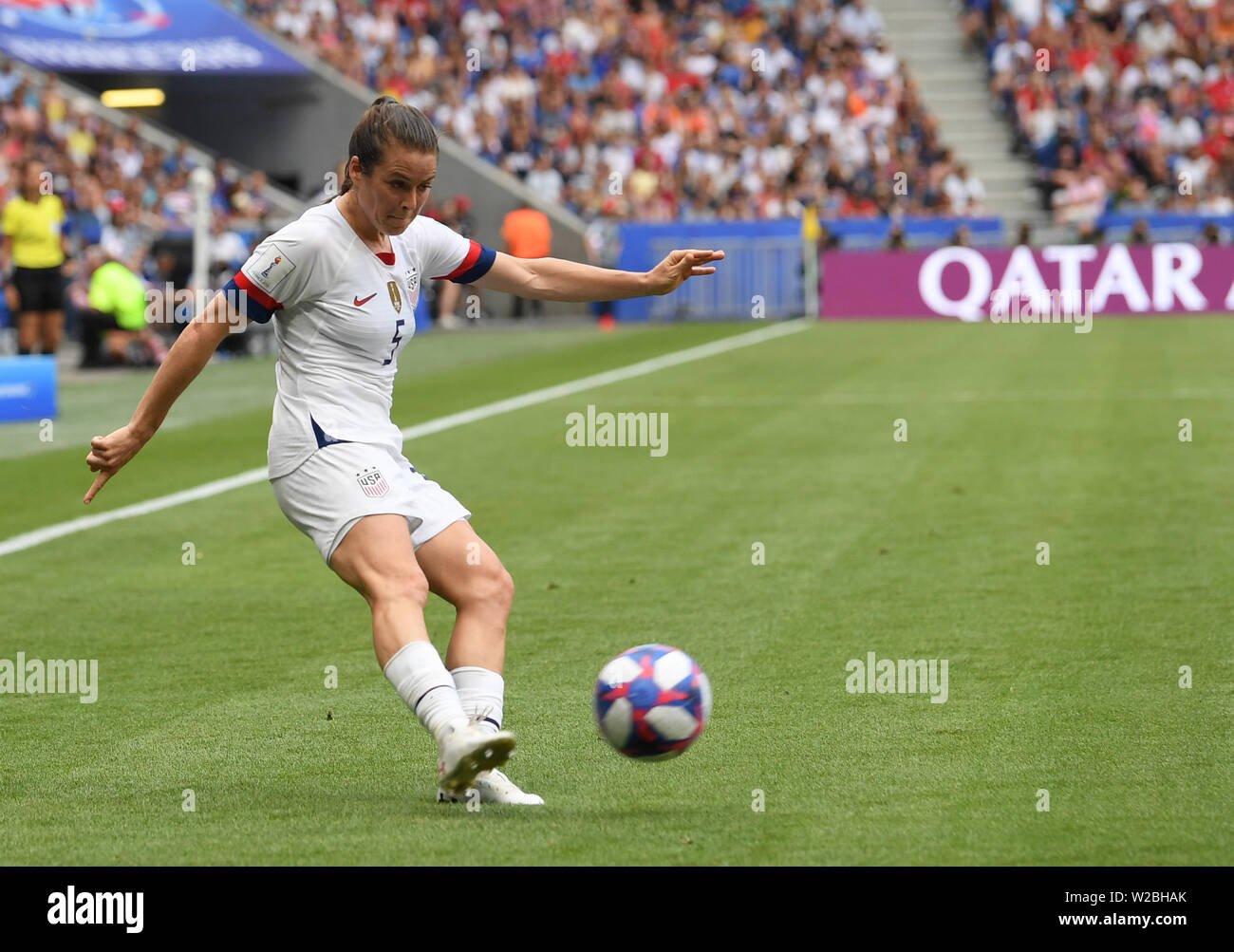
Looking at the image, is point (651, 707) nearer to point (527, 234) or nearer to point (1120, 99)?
point (527, 234)

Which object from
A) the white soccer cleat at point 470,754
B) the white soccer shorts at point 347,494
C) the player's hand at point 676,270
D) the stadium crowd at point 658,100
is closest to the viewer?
the white soccer cleat at point 470,754

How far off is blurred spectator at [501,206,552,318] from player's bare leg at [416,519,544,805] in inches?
1220

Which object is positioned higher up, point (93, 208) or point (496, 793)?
point (93, 208)

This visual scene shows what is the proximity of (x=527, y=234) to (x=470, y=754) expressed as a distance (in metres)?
32.3

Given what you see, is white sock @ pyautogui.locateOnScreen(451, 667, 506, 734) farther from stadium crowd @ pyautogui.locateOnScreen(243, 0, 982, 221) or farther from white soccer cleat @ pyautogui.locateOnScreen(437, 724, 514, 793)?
stadium crowd @ pyautogui.locateOnScreen(243, 0, 982, 221)

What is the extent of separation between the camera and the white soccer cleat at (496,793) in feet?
18.4

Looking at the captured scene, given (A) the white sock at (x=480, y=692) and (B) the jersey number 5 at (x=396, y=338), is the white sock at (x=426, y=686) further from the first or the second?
(B) the jersey number 5 at (x=396, y=338)

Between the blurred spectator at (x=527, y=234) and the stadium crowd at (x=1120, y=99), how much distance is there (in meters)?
9.88

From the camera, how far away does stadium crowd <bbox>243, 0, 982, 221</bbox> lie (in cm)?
3881

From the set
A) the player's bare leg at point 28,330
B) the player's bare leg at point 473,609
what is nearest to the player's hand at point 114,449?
the player's bare leg at point 473,609

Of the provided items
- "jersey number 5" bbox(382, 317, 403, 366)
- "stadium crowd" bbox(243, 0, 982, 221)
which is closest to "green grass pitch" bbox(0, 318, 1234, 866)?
"jersey number 5" bbox(382, 317, 403, 366)

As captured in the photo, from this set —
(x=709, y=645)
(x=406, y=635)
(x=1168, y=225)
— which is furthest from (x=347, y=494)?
(x=1168, y=225)

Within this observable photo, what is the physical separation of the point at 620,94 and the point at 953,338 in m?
13.4

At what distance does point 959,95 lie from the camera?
42688 millimetres
